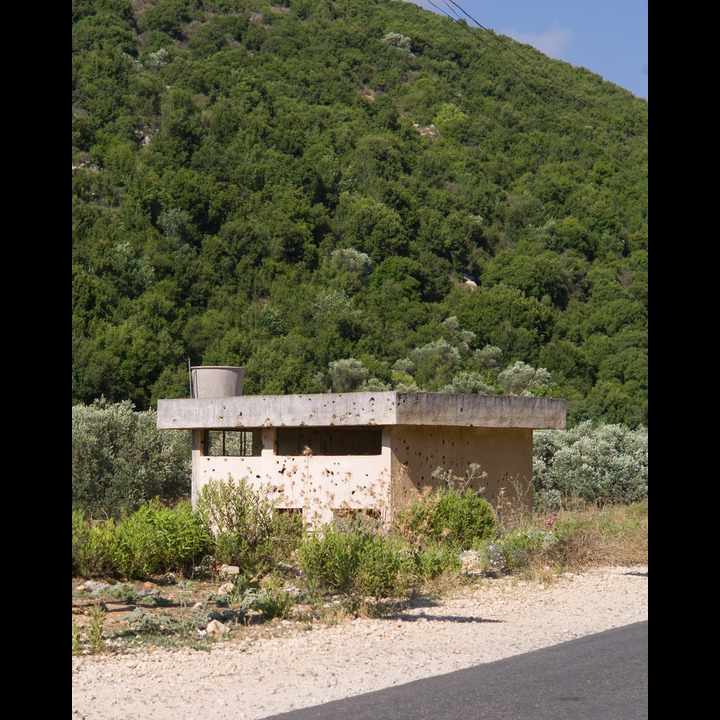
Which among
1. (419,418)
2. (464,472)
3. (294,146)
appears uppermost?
(294,146)

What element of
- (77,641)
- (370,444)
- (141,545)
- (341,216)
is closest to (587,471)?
(370,444)

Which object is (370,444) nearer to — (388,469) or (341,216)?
(388,469)

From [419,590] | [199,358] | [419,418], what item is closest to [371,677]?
[419,590]

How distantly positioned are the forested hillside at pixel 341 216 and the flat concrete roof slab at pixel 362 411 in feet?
53.3

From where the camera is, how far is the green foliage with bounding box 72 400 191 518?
20875mm

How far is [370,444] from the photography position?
16422mm

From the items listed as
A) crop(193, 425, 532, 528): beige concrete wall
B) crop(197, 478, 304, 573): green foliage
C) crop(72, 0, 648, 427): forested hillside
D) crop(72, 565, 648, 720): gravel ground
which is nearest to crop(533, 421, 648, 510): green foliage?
crop(193, 425, 532, 528): beige concrete wall

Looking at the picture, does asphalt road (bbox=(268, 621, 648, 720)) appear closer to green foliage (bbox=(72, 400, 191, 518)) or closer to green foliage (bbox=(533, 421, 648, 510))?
→ green foliage (bbox=(533, 421, 648, 510))

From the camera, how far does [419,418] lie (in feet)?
42.8

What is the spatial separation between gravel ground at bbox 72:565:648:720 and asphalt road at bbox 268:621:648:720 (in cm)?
29

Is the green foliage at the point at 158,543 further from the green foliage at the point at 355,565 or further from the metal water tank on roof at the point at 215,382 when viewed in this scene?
the metal water tank on roof at the point at 215,382

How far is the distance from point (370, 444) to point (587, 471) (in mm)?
8437
